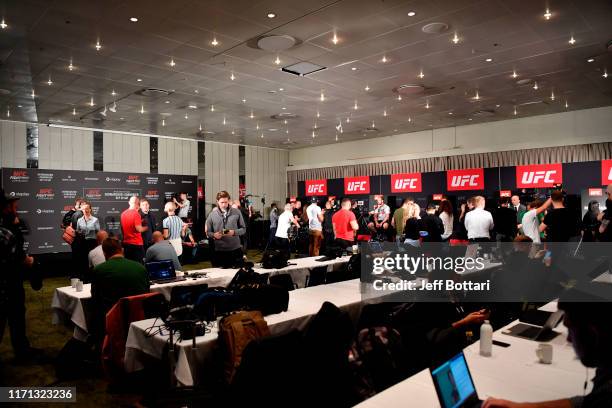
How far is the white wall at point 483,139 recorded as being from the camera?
1020 centimetres

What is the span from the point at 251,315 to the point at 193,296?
1415 mm

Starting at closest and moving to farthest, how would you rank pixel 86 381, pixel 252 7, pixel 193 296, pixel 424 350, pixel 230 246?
pixel 424 350, pixel 86 381, pixel 193 296, pixel 252 7, pixel 230 246

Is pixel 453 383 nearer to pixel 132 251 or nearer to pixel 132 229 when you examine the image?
pixel 132 229

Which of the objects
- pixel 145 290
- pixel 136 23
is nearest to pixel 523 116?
pixel 136 23

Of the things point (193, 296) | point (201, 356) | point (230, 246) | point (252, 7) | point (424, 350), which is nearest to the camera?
point (424, 350)

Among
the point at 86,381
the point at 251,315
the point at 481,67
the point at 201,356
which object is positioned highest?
the point at 481,67

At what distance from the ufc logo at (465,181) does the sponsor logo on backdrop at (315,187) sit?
15.7 ft

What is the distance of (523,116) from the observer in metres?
11.1

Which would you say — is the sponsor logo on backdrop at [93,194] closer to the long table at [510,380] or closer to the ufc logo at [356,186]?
the ufc logo at [356,186]

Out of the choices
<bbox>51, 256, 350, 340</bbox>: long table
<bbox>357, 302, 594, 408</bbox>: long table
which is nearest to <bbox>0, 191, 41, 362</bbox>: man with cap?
<bbox>51, 256, 350, 340</bbox>: long table

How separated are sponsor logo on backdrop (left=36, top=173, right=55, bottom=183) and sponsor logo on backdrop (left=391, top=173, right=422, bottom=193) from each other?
9.54 meters

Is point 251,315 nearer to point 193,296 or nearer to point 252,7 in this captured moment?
point 193,296

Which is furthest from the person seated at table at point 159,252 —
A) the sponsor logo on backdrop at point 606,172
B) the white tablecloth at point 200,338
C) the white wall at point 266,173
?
the white wall at point 266,173

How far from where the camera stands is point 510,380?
A: 1.99 m
